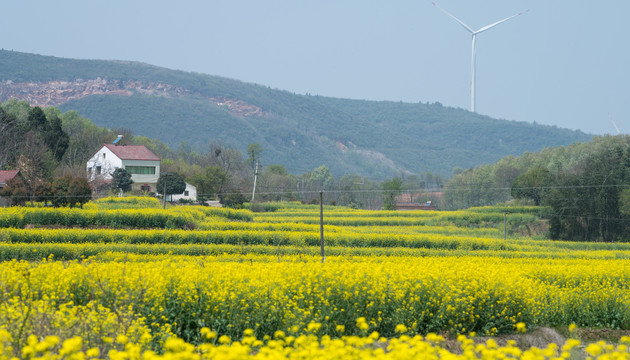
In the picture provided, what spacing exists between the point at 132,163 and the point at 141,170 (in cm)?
144

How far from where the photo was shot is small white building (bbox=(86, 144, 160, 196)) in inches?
→ 2820

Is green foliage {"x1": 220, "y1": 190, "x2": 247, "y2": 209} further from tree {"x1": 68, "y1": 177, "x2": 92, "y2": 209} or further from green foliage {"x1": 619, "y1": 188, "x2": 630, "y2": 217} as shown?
green foliage {"x1": 619, "y1": 188, "x2": 630, "y2": 217}

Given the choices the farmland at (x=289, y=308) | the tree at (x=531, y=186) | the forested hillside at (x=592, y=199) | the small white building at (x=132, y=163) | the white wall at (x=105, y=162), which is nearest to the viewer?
the farmland at (x=289, y=308)

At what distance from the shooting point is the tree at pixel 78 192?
38938 mm

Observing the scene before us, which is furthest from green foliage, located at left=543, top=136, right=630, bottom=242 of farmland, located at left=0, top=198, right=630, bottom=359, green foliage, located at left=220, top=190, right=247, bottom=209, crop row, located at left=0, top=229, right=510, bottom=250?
farmland, located at left=0, top=198, right=630, bottom=359

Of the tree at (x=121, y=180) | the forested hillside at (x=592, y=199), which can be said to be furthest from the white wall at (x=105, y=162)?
the forested hillside at (x=592, y=199)

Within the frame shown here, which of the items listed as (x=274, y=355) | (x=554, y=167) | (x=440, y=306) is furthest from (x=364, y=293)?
(x=554, y=167)

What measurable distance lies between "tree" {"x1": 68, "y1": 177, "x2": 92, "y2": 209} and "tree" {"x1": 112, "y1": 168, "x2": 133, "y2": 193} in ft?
80.6

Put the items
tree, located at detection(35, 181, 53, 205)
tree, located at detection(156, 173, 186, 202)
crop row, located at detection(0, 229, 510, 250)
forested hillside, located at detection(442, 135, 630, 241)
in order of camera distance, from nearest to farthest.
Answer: crop row, located at detection(0, 229, 510, 250)
tree, located at detection(35, 181, 53, 205)
forested hillside, located at detection(442, 135, 630, 241)
tree, located at detection(156, 173, 186, 202)

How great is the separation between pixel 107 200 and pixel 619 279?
39.0 m

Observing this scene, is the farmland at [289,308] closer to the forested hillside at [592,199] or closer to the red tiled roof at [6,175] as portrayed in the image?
the forested hillside at [592,199]

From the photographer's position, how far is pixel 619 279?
19.3m

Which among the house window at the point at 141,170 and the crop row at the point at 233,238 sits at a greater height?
the house window at the point at 141,170

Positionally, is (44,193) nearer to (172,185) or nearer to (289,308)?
(172,185)
